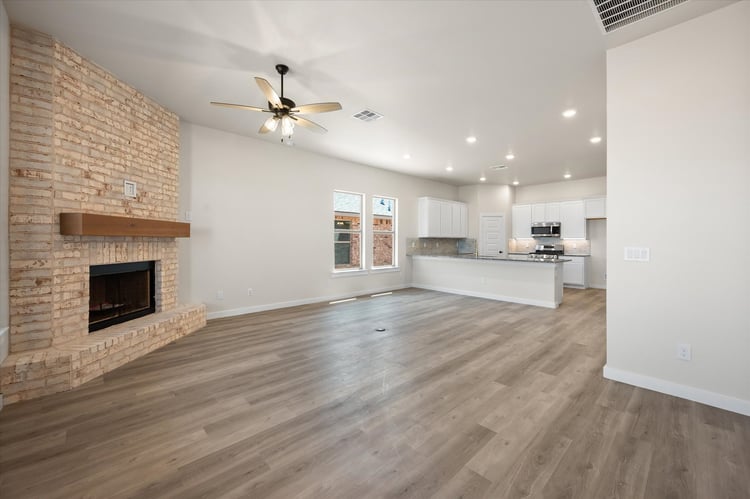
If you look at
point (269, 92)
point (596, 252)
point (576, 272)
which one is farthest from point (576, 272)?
point (269, 92)

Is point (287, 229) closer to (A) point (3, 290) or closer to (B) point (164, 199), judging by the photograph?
(B) point (164, 199)

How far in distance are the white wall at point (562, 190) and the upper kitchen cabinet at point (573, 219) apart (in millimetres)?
240

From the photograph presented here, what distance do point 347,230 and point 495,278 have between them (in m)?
3.37

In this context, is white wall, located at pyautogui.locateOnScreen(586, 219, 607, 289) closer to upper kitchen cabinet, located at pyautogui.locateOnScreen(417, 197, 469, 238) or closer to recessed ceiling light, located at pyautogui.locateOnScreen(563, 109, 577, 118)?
upper kitchen cabinet, located at pyautogui.locateOnScreen(417, 197, 469, 238)

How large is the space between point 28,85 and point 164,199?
1.72m

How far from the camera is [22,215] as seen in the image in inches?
104

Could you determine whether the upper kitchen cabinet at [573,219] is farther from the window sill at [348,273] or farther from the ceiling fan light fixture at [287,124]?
the ceiling fan light fixture at [287,124]

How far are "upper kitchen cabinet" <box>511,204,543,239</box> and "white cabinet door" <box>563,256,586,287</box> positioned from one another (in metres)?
1.44

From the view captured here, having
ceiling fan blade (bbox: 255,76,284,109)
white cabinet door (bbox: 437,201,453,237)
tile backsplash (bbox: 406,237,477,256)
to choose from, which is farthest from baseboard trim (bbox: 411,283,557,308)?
ceiling fan blade (bbox: 255,76,284,109)

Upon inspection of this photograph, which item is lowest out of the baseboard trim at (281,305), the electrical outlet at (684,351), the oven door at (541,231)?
the baseboard trim at (281,305)

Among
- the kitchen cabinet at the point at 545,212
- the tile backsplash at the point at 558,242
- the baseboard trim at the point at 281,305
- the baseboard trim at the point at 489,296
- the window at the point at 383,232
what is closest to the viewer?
the baseboard trim at the point at 281,305

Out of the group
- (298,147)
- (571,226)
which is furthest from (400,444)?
(571,226)

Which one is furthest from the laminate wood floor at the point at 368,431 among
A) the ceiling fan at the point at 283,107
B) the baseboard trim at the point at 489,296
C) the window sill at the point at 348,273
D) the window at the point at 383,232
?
the window at the point at 383,232

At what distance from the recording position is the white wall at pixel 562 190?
821 cm
